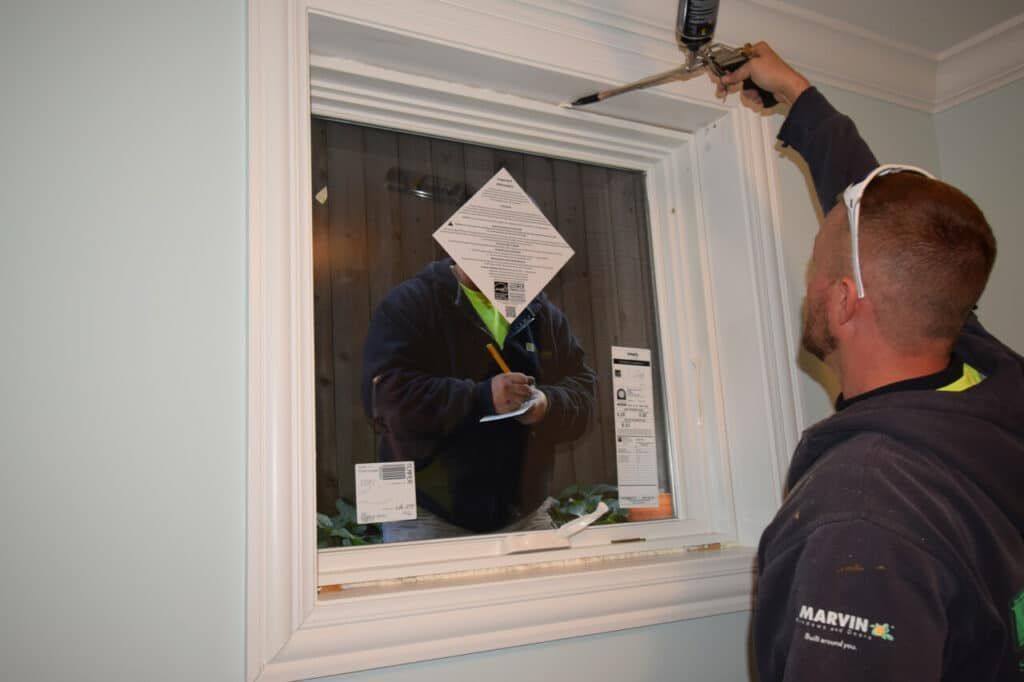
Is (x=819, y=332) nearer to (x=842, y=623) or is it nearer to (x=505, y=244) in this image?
(x=842, y=623)

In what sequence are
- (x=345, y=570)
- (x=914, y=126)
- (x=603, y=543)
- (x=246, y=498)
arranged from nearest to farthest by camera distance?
(x=246, y=498) → (x=345, y=570) → (x=603, y=543) → (x=914, y=126)

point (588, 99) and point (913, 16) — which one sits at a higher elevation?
point (913, 16)

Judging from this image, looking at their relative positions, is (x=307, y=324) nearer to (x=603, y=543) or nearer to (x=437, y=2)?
(x=437, y=2)

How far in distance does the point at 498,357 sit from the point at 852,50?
3.82ft

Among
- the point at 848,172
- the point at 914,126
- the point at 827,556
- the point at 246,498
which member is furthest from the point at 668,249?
the point at 246,498

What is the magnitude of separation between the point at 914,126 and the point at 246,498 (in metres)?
1.83

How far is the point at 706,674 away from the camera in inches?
49.7

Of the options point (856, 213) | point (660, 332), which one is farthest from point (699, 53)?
point (660, 332)

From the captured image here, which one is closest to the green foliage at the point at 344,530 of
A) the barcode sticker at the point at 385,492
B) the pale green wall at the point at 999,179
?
the barcode sticker at the point at 385,492

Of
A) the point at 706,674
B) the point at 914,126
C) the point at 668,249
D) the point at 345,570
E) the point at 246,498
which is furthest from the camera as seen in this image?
the point at 914,126

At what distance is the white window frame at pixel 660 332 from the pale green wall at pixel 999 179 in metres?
0.69

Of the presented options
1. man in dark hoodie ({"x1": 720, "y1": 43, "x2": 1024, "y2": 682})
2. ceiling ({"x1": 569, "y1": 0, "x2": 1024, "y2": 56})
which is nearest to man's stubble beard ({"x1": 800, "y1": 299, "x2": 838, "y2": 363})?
man in dark hoodie ({"x1": 720, "y1": 43, "x2": 1024, "y2": 682})

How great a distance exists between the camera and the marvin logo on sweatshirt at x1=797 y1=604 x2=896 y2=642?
711 mm

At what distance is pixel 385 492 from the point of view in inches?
47.9
